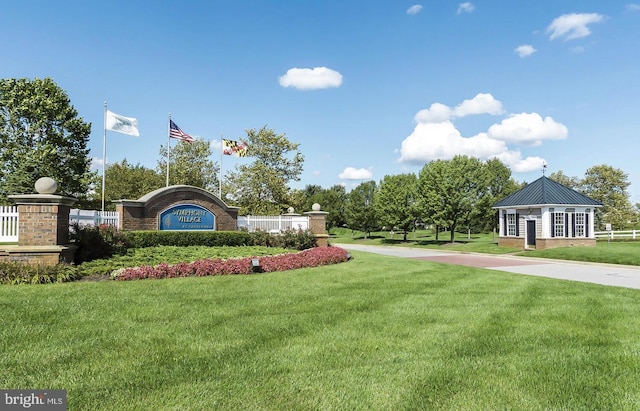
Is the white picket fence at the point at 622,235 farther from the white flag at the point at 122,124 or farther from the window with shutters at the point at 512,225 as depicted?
the white flag at the point at 122,124

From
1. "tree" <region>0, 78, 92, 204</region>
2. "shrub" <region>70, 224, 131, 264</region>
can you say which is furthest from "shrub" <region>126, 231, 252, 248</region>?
"tree" <region>0, 78, 92, 204</region>

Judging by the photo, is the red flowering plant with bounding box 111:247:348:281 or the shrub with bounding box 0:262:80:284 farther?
the red flowering plant with bounding box 111:247:348:281

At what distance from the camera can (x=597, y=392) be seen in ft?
12.5

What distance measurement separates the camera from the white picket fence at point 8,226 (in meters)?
11.4

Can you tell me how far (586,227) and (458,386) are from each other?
3152 cm

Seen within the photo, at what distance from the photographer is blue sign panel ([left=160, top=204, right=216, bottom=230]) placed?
19031 millimetres

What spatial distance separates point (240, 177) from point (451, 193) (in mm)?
19499

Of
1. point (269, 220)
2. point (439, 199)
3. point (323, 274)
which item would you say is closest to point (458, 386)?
point (323, 274)

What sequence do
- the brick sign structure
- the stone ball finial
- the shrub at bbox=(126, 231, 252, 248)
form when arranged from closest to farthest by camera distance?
the stone ball finial, the shrub at bbox=(126, 231, 252, 248), the brick sign structure

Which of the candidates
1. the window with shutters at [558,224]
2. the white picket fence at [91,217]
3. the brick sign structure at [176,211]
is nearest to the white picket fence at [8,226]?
the white picket fence at [91,217]

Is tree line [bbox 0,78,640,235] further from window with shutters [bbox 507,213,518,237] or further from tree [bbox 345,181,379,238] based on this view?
window with shutters [bbox 507,213,518,237]

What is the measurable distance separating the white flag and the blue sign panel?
376 inches

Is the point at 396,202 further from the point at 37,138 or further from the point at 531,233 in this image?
the point at 37,138

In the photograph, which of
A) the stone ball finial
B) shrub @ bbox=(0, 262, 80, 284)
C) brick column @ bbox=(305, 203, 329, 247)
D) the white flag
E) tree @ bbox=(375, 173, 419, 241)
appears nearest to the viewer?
shrub @ bbox=(0, 262, 80, 284)
